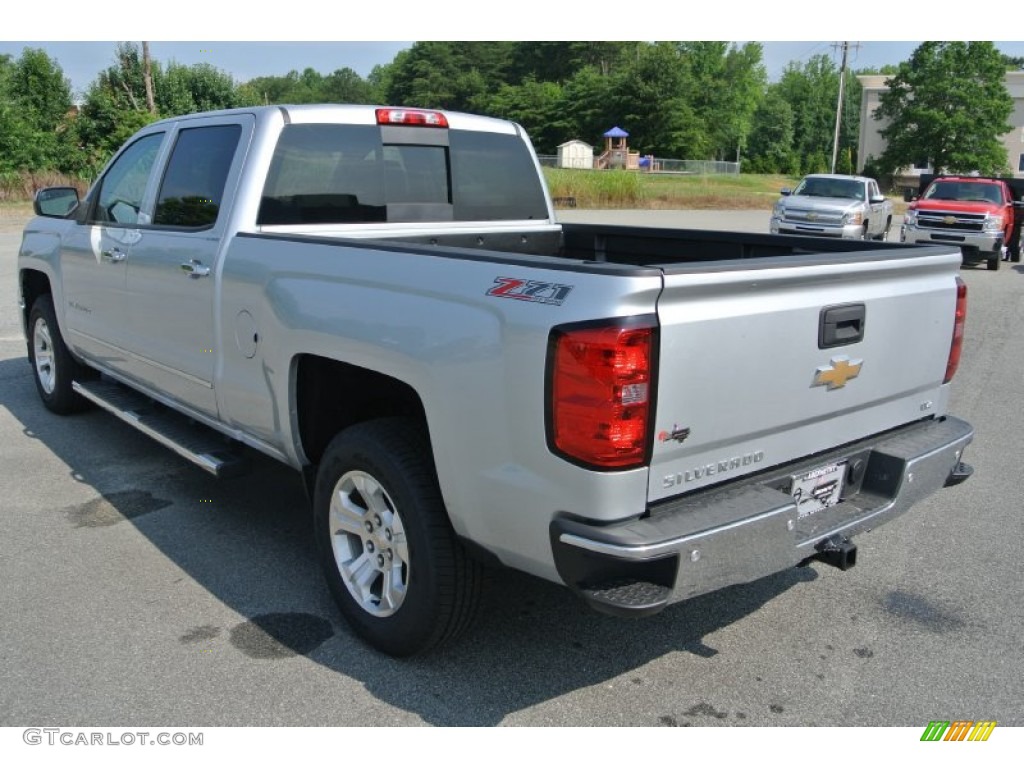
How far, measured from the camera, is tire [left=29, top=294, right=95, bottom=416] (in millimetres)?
6344

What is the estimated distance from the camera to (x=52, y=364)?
653cm

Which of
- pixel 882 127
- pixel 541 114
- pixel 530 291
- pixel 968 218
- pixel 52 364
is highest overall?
pixel 541 114

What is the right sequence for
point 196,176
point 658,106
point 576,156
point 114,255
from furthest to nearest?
1. point 658,106
2. point 576,156
3. point 114,255
4. point 196,176

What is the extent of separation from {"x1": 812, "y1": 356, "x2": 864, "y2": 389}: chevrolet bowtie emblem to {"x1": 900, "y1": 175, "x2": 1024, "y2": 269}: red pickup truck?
15607 mm

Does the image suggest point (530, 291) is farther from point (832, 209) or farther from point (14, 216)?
point (14, 216)

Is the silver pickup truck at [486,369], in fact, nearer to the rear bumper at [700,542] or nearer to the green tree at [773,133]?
the rear bumper at [700,542]

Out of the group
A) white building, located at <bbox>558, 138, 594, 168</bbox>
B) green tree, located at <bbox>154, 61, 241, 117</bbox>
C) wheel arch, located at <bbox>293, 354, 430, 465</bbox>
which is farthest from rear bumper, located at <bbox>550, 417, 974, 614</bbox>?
white building, located at <bbox>558, 138, 594, 168</bbox>

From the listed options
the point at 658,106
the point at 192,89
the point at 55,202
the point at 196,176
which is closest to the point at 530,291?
the point at 196,176

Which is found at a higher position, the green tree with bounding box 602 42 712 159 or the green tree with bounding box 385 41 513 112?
the green tree with bounding box 385 41 513 112

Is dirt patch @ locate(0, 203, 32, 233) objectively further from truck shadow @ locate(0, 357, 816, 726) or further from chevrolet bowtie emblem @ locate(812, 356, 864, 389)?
chevrolet bowtie emblem @ locate(812, 356, 864, 389)

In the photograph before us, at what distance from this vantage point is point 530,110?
8138 centimetres

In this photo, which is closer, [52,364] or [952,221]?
[52,364]

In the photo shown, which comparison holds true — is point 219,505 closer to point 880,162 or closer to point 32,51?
point 32,51

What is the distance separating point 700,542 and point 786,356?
2.39 feet
